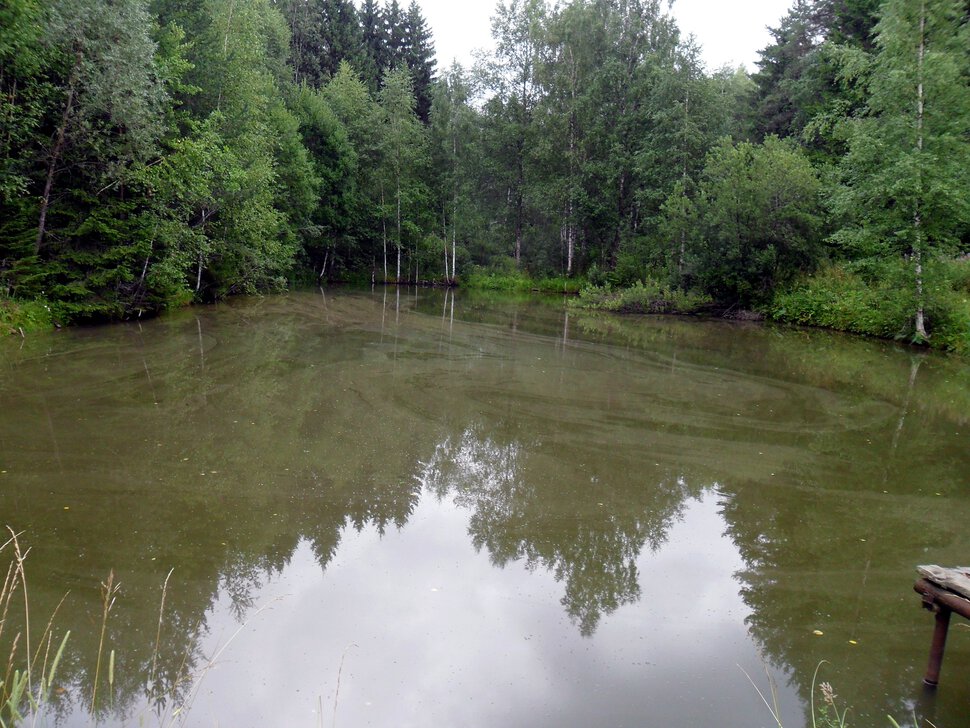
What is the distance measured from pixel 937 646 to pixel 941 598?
396mm

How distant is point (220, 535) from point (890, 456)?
23.9 feet

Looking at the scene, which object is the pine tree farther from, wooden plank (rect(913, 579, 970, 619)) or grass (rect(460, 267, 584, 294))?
wooden plank (rect(913, 579, 970, 619))

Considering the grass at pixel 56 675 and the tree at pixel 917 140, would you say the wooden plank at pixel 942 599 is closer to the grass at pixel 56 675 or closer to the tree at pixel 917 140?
the grass at pixel 56 675

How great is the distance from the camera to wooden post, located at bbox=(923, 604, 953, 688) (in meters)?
3.74

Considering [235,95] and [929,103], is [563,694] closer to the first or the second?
[929,103]

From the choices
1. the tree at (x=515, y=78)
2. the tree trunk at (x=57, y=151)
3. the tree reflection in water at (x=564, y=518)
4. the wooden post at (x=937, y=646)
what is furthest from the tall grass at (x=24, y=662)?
the tree at (x=515, y=78)

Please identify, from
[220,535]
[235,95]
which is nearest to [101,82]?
[235,95]

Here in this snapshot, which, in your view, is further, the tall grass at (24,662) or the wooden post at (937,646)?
the wooden post at (937,646)

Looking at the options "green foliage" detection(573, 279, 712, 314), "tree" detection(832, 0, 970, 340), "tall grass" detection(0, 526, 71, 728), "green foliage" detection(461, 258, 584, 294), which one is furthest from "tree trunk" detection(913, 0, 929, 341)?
"tall grass" detection(0, 526, 71, 728)

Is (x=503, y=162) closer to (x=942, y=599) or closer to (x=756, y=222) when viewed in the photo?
(x=756, y=222)

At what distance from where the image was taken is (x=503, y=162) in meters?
36.6

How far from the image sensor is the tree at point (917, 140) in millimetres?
16812

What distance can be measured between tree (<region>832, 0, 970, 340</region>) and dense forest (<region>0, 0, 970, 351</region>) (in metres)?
0.06

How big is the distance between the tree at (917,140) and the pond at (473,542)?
22.2 feet
